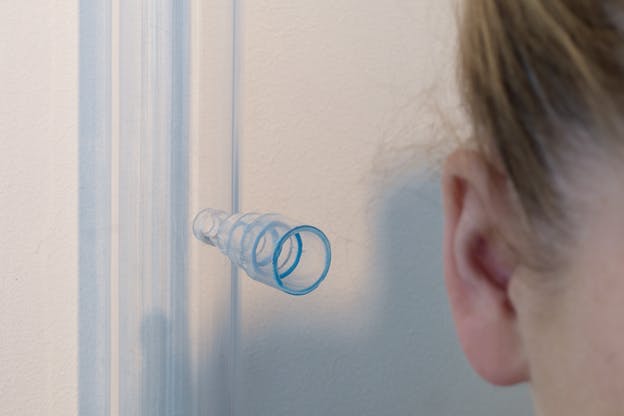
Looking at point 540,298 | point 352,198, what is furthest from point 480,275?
point 352,198

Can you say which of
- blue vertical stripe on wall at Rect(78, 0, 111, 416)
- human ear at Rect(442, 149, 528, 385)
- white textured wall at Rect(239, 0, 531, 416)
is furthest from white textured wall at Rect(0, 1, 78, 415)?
human ear at Rect(442, 149, 528, 385)

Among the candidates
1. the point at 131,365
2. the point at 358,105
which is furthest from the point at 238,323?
the point at 358,105

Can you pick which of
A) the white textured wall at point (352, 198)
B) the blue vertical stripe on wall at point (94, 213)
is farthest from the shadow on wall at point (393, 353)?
the blue vertical stripe on wall at point (94, 213)

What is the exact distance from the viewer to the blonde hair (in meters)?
0.27

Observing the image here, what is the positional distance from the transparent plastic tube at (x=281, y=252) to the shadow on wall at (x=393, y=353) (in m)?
0.22

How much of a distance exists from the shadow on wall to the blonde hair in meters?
0.32

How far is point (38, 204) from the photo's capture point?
0.52m

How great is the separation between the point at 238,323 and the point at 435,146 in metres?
0.27

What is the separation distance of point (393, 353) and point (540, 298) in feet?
1.18

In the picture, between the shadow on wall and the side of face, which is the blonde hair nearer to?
the side of face

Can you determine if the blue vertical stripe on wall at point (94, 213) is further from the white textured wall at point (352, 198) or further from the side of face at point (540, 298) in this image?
the side of face at point (540, 298)

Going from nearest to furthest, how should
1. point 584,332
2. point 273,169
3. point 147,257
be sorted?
point 584,332 → point 147,257 → point 273,169

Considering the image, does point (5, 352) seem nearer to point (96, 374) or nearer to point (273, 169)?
point (96, 374)

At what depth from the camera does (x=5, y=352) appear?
519mm
